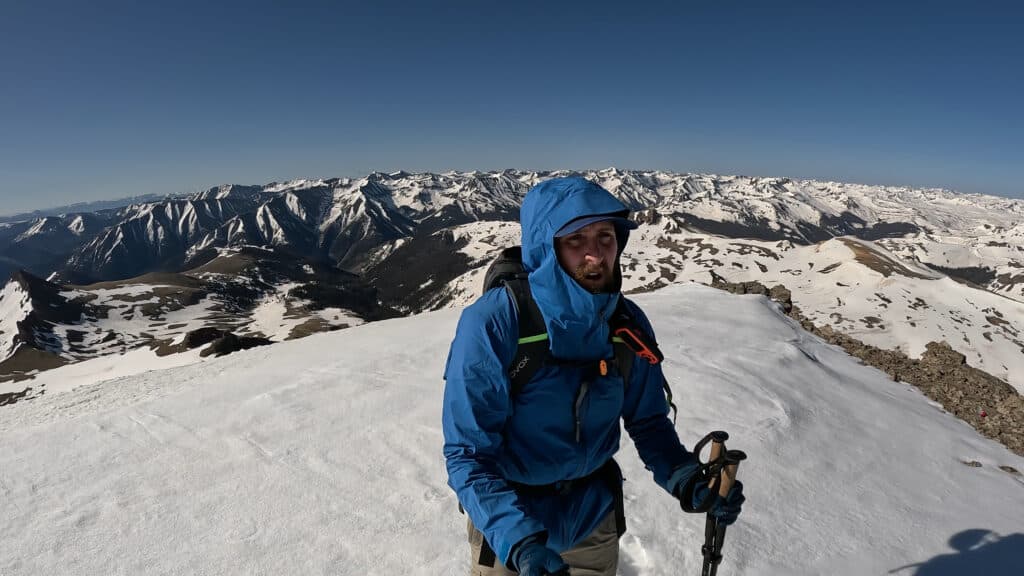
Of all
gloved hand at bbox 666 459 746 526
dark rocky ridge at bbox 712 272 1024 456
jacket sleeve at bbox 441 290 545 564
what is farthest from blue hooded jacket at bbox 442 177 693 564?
dark rocky ridge at bbox 712 272 1024 456

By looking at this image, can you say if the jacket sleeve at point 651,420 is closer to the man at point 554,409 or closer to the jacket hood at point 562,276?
the man at point 554,409

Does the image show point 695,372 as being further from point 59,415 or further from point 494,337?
point 59,415

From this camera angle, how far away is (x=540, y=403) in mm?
3586

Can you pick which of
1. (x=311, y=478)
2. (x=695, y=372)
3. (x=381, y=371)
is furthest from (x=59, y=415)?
(x=695, y=372)

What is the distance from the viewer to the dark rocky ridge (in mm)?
12859

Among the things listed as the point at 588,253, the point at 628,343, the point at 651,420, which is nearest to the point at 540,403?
the point at 628,343

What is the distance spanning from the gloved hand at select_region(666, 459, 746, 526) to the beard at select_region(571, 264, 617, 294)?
193 cm

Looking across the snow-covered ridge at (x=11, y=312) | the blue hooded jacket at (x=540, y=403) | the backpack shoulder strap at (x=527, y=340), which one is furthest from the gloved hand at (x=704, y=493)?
the snow-covered ridge at (x=11, y=312)

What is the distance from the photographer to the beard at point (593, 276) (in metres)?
3.46

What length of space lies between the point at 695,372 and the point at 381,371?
10.4 m

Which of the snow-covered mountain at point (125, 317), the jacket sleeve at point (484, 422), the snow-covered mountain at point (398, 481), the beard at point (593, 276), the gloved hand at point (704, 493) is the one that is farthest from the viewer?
the snow-covered mountain at point (125, 317)

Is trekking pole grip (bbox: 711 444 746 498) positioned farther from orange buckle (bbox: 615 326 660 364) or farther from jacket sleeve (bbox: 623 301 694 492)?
orange buckle (bbox: 615 326 660 364)

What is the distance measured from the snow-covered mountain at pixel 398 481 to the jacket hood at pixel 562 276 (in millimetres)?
4791

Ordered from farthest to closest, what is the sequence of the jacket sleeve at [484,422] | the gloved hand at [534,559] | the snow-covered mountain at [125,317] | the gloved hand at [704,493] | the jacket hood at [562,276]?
the snow-covered mountain at [125,317], the gloved hand at [704,493], the jacket hood at [562,276], the jacket sleeve at [484,422], the gloved hand at [534,559]
